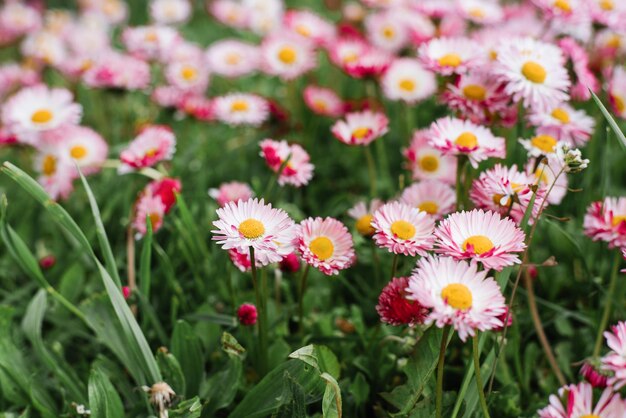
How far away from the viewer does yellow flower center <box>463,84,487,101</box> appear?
1.34 meters

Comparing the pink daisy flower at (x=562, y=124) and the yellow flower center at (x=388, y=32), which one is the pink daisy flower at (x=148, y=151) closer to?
the pink daisy flower at (x=562, y=124)

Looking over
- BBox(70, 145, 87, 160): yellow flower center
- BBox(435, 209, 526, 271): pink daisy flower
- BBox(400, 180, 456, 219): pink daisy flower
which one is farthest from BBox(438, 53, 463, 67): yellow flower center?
BBox(70, 145, 87, 160): yellow flower center

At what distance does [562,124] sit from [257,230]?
2.38 feet

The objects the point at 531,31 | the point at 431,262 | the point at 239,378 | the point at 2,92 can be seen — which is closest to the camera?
the point at 431,262

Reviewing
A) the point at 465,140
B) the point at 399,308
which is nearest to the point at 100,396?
the point at 399,308

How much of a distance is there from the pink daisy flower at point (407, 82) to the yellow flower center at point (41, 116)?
88cm

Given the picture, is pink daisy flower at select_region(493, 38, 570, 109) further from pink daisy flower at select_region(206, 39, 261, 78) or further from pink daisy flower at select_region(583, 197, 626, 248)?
pink daisy flower at select_region(206, 39, 261, 78)

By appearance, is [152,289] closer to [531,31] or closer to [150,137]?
[150,137]

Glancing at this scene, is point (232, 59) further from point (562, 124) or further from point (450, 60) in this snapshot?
point (562, 124)

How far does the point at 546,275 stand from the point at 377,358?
0.50 m

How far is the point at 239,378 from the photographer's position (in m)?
1.18

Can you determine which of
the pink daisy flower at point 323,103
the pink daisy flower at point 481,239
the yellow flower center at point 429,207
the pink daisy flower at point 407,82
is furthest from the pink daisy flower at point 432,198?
the pink daisy flower at point 323,103

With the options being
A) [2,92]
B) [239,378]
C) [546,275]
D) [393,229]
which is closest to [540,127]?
[546,275]

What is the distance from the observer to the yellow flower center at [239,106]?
6.05 feet
